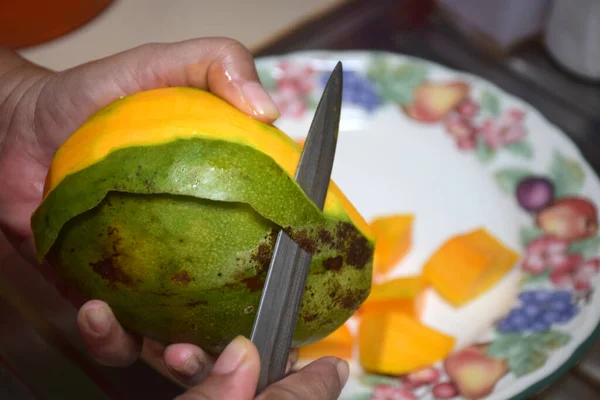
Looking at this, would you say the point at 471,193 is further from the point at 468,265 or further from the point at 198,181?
the point at 198,181

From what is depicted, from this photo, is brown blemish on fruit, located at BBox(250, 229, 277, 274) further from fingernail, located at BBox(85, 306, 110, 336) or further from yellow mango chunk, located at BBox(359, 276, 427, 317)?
yellow mango chunk, located at BBox(359, 276, 427, 317)

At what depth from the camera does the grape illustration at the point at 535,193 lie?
120 centimetres

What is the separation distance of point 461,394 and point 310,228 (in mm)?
412

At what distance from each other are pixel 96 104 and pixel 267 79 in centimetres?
47

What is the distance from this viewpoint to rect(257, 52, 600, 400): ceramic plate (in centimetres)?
98

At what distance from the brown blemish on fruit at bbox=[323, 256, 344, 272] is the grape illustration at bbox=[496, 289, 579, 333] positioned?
1.32 feet

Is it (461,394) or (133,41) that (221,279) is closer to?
(461,394)

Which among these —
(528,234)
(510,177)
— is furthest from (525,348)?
(510,177)

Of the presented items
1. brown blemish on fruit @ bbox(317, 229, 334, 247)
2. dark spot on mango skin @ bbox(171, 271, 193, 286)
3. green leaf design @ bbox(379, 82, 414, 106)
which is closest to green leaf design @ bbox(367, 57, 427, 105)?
green leaf design @ bbox(379, 82, 414, 106)

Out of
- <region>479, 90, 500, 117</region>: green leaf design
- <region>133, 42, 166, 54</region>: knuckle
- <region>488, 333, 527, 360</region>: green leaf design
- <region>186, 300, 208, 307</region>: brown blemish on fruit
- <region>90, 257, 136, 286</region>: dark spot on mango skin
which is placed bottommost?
<region>488, 333, 527, 360</region>: green leaf design

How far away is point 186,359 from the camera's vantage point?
0.79 meters

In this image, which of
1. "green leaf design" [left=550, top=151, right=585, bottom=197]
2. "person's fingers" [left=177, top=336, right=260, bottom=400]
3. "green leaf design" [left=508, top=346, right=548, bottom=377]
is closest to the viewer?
"person's fingers" [left=177, top=336, right=260, bottom=400]

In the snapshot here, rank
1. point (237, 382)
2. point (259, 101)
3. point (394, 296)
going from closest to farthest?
point (237, 382)
point (259, 101)
point (394, 296)

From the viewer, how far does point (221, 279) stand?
700 millimetres
